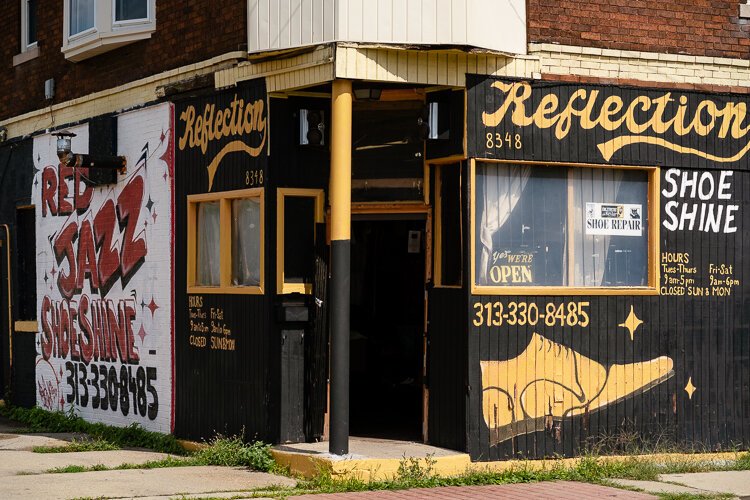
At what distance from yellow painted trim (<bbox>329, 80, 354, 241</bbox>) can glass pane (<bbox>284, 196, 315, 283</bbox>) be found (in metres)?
1.12

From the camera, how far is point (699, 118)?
1331 centimetres

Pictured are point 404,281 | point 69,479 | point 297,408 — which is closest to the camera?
point 69,479

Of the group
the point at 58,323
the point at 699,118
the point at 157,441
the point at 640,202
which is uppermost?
the point at 699,118

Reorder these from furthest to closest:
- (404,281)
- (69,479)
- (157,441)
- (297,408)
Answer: (404,281)
(157,441)
(297,408)
(69,479)

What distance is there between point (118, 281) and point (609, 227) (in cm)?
607

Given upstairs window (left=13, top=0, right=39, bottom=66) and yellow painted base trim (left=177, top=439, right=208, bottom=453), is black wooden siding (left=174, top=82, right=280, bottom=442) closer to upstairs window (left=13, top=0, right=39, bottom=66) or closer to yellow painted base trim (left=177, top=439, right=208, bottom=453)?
yellow painted base trim (left=177, top=439, right=208, bottom=453)

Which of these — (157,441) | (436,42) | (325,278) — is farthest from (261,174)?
(157,441)

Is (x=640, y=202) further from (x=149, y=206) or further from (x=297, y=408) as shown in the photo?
(x=149, y=206)

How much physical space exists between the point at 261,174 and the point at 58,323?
543cm

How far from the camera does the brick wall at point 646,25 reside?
1268 centimetres

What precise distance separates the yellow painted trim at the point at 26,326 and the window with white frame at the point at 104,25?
388cm

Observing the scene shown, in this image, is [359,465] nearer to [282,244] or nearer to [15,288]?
[282,244]

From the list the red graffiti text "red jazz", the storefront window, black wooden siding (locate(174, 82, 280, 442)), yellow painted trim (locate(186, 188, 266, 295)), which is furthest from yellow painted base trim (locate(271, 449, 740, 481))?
the red graffiti text "red jazz"

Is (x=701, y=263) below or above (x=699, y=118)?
below
